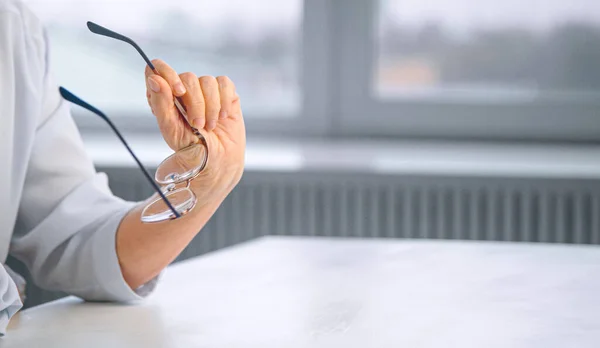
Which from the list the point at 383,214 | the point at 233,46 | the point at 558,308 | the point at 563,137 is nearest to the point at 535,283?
the point at 558,308

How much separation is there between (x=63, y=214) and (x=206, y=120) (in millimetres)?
290

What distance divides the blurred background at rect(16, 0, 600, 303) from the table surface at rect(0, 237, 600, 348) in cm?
103

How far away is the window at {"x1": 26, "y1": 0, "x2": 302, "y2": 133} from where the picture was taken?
2.81 m

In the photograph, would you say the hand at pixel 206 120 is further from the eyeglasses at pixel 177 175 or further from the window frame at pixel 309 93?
the window frame at pixel 309 93

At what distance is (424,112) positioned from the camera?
275 centimetres

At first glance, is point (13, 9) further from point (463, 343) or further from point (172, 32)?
point (172, 32)

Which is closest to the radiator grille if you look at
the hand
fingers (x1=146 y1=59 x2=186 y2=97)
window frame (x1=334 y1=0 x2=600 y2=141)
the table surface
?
window frame (x1=334 y1=0 x2=600 y2=141)

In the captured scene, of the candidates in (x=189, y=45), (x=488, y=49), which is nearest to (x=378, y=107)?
(x=488, y=49)

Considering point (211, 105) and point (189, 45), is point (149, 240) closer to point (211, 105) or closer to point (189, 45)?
point (211, 105)

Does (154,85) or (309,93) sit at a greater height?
(154,85)

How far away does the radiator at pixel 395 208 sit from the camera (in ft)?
7.61

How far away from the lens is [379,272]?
117cm

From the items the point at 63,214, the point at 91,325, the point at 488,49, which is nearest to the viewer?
the point at 91,325

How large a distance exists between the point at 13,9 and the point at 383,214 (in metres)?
1.42
